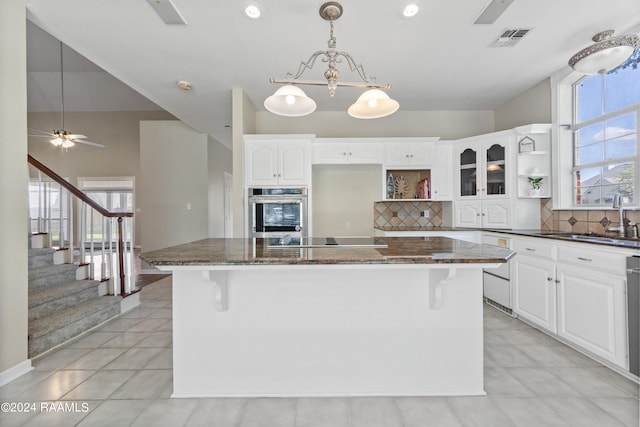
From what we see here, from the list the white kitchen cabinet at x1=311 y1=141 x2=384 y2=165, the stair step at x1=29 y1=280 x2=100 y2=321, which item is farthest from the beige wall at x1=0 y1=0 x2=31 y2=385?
the white kitchen cabinet at x1=311 y1=141 x2=384 y2=165

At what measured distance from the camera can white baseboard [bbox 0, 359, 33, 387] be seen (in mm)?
1921

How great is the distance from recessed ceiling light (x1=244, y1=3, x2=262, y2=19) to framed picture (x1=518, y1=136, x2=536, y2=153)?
3.17 meters

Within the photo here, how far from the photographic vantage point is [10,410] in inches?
66.2

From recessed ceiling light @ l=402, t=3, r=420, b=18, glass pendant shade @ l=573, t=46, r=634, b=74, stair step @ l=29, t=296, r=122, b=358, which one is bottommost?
stair step @ l=29, t=296, r=122, b=358

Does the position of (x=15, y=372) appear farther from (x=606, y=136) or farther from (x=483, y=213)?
(x=606, y=136)

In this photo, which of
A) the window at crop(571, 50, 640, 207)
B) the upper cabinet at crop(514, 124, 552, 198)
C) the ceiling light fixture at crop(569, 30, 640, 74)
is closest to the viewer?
the ceiling light fixture at crop(569, 30, 640, 74)

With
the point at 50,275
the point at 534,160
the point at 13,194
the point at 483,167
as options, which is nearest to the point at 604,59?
the point at 534,160

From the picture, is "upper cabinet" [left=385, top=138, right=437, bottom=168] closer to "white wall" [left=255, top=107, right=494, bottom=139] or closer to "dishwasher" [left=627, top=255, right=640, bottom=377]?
"white wall" [left=255, top=107, right=494, bottom=139]

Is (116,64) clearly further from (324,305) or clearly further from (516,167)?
(516,167)

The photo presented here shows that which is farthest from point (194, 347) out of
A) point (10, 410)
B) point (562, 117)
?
point (562, 117)

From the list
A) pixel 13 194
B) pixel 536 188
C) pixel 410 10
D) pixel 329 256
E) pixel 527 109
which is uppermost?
pixel 410 10

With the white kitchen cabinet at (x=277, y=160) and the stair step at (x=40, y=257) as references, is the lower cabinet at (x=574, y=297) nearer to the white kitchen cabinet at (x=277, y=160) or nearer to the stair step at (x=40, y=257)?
the white kitchen cabinet at (x=277, y=160)

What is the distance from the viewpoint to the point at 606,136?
283cm

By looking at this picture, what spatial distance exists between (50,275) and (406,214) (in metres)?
4.37
